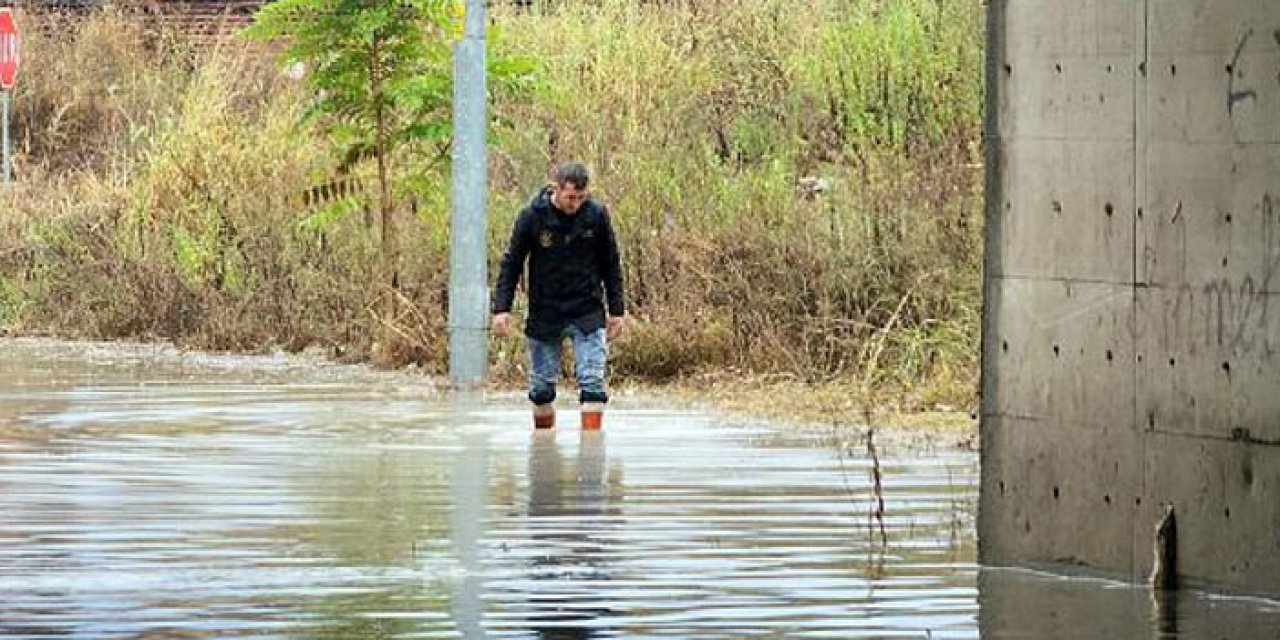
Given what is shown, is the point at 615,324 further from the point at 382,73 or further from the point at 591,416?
the point at 382,73

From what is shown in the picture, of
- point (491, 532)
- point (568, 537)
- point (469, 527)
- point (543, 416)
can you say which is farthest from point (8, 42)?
point (568, 537)

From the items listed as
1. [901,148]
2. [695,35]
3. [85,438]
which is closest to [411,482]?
[85,438]

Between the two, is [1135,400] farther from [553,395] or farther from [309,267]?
[309,267]

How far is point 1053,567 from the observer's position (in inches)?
588

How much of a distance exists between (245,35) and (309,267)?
2.20m

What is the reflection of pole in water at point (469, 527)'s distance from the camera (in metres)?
13.4

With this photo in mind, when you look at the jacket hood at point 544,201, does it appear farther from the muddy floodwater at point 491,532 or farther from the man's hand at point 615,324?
the muddy floodwater at point 491,532

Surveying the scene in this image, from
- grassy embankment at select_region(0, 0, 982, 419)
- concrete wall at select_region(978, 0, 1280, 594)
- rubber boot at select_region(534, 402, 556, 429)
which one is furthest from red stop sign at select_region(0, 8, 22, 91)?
concrete wall at select_region(978, 0, 1280, 594)

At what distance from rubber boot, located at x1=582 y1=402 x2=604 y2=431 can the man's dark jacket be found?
2.11 feet

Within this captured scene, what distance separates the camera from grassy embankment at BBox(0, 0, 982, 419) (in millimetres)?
26500

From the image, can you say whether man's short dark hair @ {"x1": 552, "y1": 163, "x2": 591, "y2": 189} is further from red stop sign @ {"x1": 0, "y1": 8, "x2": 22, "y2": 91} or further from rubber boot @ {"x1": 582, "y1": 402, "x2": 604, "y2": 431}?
red stop sign @ {"x1": 0, "y1": 8, "x2": 22, "y2": 91}

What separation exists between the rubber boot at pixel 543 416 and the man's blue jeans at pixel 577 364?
0.06 m

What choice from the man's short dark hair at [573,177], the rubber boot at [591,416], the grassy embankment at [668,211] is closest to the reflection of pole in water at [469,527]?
the rubber boot at [591,416]

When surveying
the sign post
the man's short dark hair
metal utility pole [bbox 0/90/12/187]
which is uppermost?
the sign post
